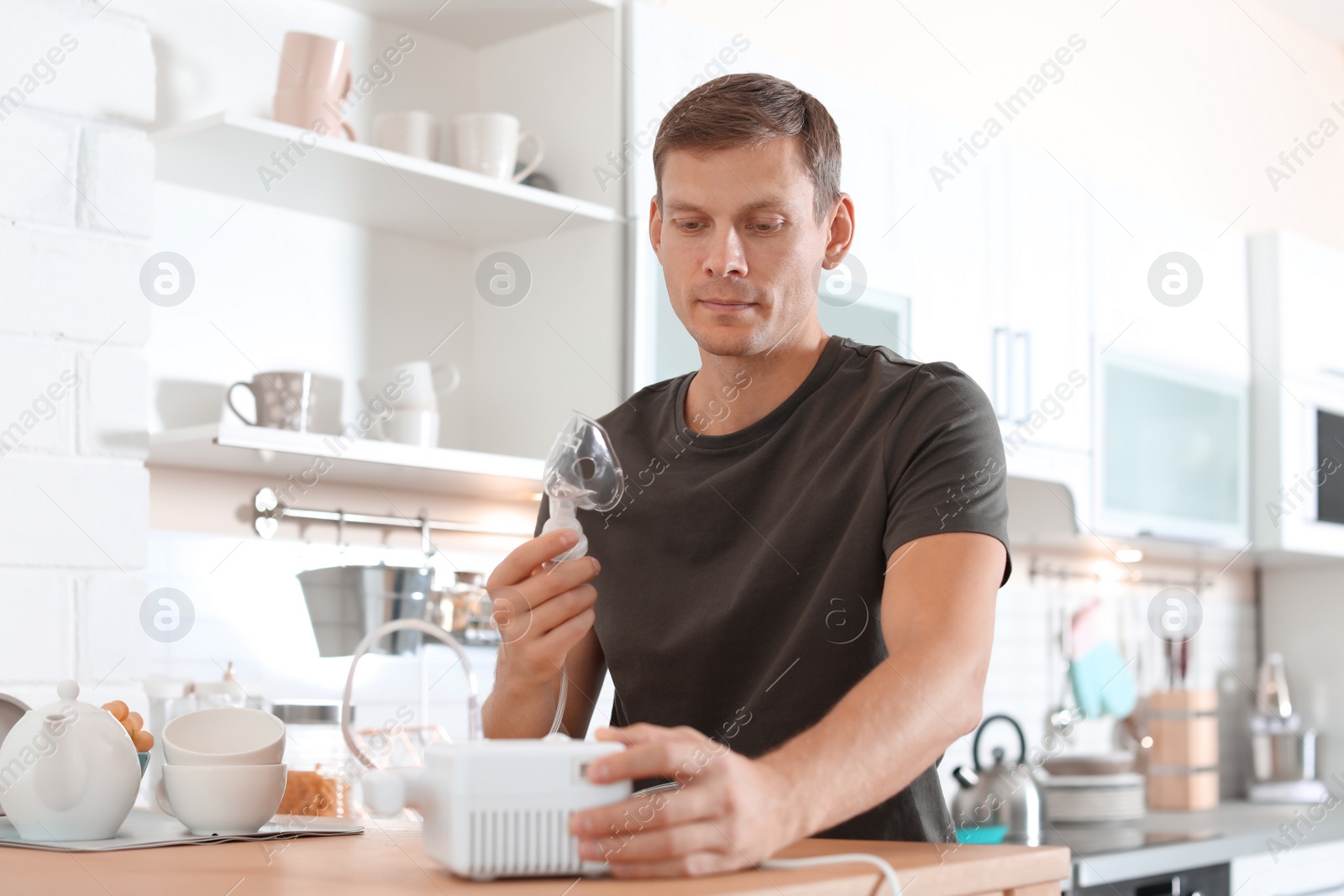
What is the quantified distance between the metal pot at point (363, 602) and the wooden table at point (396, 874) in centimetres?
115

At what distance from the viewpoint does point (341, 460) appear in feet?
6.45

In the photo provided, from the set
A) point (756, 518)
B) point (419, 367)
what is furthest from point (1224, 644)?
point (756, 518)

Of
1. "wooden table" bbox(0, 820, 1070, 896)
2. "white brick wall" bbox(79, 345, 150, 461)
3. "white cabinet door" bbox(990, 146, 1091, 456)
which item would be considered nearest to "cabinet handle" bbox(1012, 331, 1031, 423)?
"white cabinet door" bbox(990, 146, 1091, 456)

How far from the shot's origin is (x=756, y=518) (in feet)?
4.43

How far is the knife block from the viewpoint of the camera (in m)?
3.63

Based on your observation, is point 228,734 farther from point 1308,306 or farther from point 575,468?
point 1308,306

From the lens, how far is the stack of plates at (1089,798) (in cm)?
307

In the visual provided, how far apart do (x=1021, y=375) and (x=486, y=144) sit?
1349 millimetres

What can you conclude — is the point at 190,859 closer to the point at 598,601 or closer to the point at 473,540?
the point at 598,601

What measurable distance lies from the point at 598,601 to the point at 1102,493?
205 cm

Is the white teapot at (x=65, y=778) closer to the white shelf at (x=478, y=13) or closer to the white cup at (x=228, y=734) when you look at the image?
the white cup at (x=228, y=734)

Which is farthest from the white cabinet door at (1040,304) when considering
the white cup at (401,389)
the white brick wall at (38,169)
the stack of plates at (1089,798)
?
the white brick wall at (38,169)

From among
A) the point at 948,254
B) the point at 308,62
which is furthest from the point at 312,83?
the point at 948,254

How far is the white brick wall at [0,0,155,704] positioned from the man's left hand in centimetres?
103
